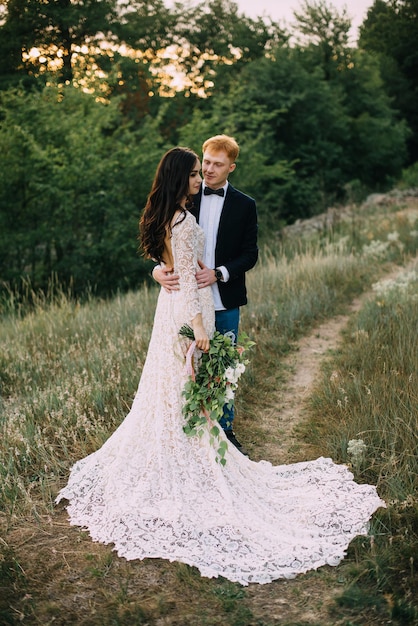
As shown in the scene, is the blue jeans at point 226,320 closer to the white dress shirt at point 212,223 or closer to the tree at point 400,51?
the white dress shirt at point 212,223

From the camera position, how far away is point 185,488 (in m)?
3.76

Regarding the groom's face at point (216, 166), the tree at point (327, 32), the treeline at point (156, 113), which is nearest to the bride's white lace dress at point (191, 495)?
the groom's face at point (216, 166)

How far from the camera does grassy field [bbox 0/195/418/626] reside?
309cm

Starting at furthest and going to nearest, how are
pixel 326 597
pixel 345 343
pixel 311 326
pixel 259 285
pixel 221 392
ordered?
pixel 259 285
pixel 311 326
pixel 345 343
pixel 221 392
pixel 326 597

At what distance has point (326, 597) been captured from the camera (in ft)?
10.2

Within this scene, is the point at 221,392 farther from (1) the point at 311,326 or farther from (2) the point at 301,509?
(1) the point at 311,326

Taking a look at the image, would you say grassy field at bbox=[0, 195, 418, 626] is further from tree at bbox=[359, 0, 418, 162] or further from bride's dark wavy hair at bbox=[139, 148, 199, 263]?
tree at bbox=[359, 0, 418, 162]

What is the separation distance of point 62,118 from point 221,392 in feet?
33.9

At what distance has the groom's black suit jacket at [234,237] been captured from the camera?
14.3 ft

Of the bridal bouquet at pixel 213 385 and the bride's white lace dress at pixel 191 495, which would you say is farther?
the bridal bouquet at pixel 213 385

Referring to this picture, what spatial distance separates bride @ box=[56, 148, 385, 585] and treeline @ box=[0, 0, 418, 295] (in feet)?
27.3

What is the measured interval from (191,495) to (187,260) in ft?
4.67

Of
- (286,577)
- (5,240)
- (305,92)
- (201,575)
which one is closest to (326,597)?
(286,577)

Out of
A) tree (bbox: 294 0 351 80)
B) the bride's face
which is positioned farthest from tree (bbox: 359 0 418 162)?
the bride's face
